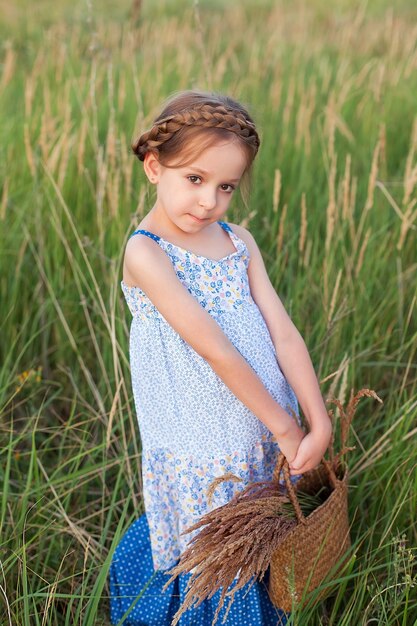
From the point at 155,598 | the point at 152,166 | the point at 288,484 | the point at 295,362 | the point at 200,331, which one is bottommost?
the point at 155,598

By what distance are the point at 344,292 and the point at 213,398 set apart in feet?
2.50

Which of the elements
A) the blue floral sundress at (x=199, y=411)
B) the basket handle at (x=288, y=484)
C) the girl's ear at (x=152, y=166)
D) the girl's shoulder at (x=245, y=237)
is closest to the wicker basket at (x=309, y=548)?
the basket handle at (x=288, y=484)

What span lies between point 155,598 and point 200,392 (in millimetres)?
516

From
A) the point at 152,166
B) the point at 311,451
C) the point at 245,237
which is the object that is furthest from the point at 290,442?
the point at 152,166

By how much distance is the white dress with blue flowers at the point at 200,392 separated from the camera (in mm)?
1528

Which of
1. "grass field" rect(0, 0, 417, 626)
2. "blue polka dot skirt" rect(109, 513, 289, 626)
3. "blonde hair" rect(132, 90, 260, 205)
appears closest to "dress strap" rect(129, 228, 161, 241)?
"blonde hair" rect(132, 90, 260, 205)

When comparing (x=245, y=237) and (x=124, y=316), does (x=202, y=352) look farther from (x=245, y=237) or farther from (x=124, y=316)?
(x=124, y=316)

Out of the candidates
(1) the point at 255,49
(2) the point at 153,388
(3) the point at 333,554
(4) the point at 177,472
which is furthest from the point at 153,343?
(1) the point at 255,49

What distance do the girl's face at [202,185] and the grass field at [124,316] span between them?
265mm

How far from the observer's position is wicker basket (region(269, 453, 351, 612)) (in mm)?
1413

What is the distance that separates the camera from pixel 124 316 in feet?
6.55

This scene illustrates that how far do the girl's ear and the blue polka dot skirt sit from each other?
754 mm

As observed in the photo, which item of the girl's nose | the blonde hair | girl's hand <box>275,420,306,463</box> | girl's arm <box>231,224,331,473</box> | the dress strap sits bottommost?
girl's hand <box>275,420,306,463</box>

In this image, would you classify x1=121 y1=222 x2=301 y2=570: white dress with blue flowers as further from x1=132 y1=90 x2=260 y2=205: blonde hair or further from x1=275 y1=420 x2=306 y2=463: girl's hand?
x1=132 y1=90 x2=260 y2=205: blonde hair
